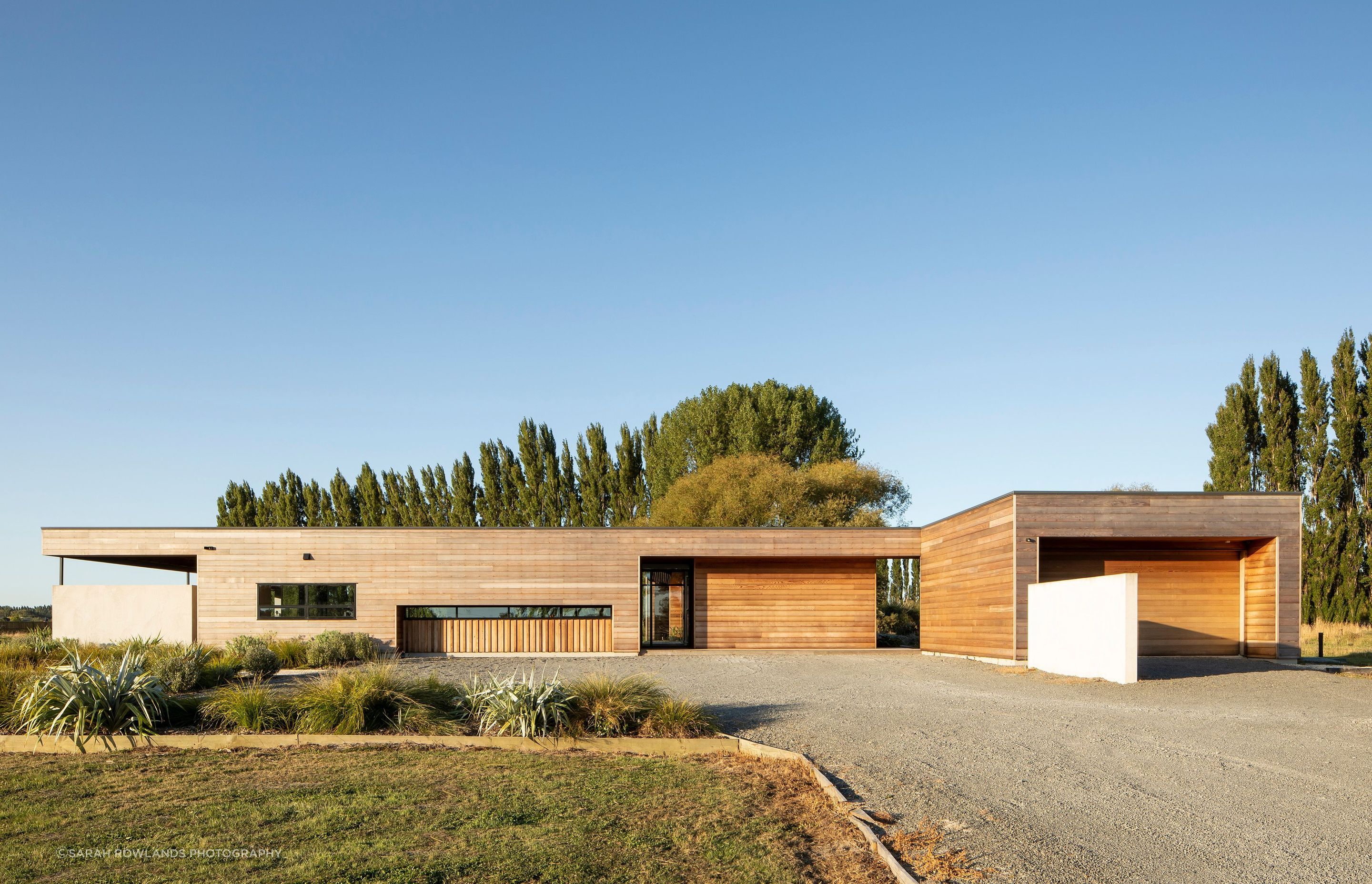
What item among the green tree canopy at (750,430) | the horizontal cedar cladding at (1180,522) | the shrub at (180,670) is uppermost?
the green tree canopy at (750,430)

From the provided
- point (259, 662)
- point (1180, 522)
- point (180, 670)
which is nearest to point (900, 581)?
point (1180, 522)

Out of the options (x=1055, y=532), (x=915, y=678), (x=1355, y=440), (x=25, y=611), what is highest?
(x=1355, y=440)

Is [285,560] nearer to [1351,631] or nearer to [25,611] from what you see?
[1351,631]

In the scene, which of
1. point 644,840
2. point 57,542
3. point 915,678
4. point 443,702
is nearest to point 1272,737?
point 915,678

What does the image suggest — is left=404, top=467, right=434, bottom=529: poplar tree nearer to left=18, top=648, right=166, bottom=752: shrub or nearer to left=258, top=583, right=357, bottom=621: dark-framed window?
left=258, top=583, right=357, bottom=621: dark-framed window

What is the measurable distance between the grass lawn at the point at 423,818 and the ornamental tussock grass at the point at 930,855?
0.70 ft

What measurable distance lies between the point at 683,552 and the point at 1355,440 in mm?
21541

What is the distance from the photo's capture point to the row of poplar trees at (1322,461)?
1104 inches

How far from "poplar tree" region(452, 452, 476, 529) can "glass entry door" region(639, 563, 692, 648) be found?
18947mm

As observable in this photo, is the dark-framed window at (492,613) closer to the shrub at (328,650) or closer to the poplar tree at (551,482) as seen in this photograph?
the shrub at (328,650)

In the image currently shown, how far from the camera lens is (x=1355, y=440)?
94.3ft

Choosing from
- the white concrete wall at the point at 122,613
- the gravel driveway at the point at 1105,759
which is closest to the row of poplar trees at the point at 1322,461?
the gravel driveway at the point at 1105,759

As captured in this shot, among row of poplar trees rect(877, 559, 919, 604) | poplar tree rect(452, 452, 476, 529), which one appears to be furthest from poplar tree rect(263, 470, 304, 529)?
row of poplar trees rect(877, 559, 919, 604)

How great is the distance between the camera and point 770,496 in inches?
1291
